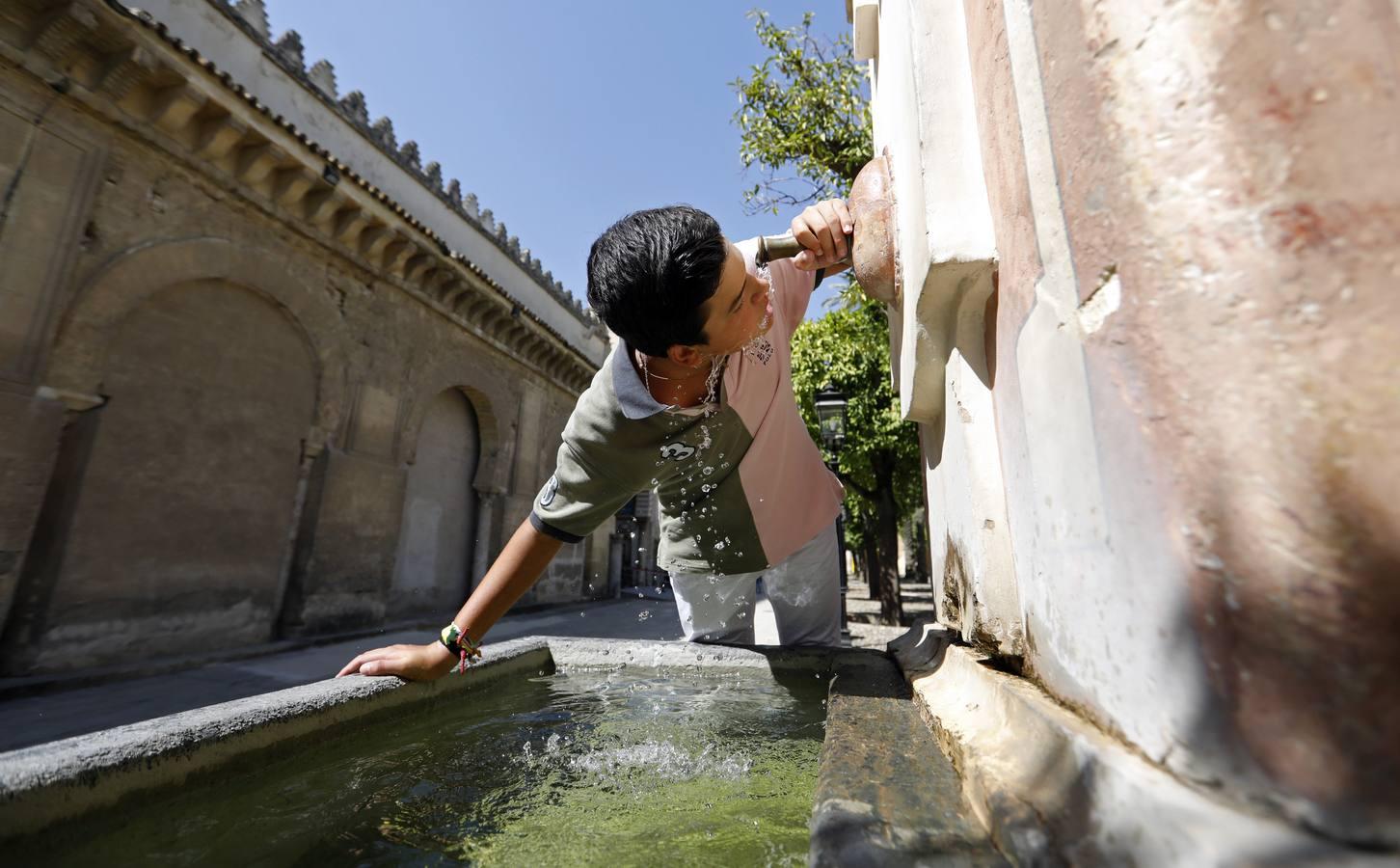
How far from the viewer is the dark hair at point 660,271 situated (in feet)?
5.54

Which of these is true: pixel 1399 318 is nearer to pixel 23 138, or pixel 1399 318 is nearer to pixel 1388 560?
pixel 1388 560

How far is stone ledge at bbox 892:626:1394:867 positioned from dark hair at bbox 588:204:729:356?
1.16 meters

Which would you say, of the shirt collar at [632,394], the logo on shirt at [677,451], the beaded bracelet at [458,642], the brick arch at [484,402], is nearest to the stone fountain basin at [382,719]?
the beaded bracelet at [458,642]

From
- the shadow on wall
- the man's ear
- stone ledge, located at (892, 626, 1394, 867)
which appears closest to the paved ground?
the man's ear

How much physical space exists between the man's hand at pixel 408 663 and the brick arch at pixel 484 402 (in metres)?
6.85

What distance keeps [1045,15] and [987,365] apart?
0.64m

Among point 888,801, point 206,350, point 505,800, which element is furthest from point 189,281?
point 888,801

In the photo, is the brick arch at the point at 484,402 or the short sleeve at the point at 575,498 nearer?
the short sleeve at the point at 575,498

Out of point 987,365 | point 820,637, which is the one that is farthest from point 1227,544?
point 820,637

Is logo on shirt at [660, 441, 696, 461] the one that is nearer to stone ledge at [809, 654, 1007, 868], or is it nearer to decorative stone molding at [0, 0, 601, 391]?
stone ledge at [809, 654, 1007, 868]

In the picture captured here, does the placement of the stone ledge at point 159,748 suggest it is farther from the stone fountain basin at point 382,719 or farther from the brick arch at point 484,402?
the brick arch at point 484,402

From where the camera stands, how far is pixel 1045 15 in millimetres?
832

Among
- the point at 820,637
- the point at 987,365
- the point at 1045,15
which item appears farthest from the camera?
the point at 820,637

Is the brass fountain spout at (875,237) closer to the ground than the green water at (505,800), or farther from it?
farther from it
